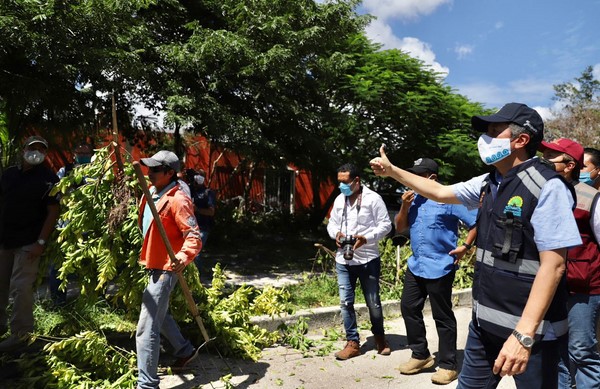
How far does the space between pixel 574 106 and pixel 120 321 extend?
28374 mm

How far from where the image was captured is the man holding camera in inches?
200

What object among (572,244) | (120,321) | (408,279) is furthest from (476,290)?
(120,321)

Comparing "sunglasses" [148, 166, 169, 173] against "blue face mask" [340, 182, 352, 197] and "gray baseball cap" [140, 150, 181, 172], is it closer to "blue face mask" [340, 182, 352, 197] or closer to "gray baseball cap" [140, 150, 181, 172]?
"gray baseball cap" [140, 150, 181, 172]

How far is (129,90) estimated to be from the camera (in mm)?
8703

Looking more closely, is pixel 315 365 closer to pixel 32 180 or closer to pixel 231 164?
pixel 32 180

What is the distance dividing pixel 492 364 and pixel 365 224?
2605 millimetres

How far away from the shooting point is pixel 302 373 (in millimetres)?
4723

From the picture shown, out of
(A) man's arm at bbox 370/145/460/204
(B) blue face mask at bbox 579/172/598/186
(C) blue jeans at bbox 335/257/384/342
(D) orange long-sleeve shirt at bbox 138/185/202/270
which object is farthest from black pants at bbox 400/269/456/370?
(D) orange long-sleeve shirt at bbox 138/185/202/270

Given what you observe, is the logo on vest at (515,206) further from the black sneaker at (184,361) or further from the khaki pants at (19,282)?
the khaki pants at (19,282)

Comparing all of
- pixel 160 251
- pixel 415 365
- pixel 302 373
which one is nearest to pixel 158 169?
pixel 160 251

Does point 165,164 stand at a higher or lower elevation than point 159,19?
lower

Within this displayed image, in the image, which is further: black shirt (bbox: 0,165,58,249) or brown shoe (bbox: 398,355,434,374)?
brown shoe (bbox: 398,355,434,374)

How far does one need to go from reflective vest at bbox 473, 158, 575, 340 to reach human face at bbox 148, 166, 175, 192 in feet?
8.18

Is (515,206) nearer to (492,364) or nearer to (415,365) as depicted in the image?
(492,364)
